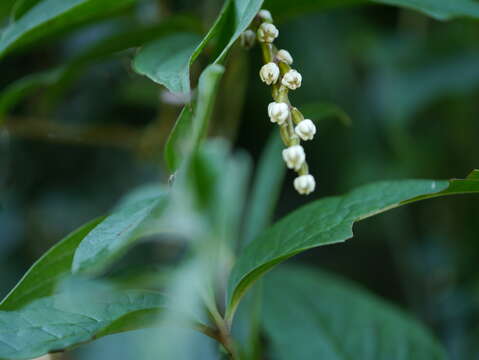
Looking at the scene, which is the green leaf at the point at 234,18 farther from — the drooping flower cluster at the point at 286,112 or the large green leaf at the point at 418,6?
the large green leaf at the point at 418,6

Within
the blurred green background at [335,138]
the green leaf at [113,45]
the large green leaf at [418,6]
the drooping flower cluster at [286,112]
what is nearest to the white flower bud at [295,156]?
the drooping flower cluster at [286,112]

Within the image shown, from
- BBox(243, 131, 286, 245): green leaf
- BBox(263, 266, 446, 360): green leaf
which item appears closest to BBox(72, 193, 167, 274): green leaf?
BBox(243, 131, 286, 245): green leaf

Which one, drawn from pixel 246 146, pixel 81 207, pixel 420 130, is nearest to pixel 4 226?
pixel 81 207

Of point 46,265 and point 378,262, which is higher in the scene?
point 46,265

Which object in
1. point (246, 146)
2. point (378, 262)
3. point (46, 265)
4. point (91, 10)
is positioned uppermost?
point (91, 10)

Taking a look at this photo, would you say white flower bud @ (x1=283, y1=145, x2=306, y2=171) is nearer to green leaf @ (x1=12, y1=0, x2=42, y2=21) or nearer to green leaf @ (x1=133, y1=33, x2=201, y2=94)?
green leaf @ (x1=133, y1=33, x2=201, y2=94)

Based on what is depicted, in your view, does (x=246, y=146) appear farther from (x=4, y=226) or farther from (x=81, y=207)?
(x=4, y=226)
